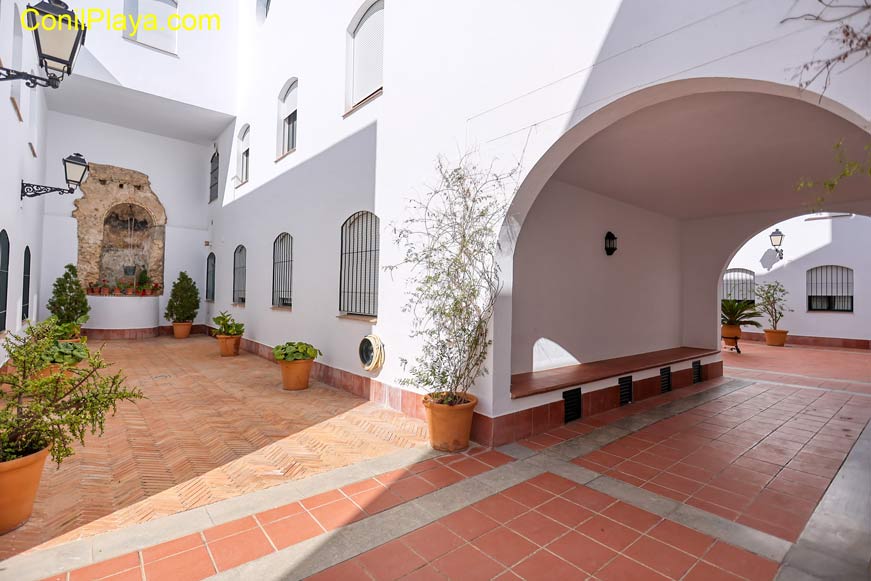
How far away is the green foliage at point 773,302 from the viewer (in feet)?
40.0

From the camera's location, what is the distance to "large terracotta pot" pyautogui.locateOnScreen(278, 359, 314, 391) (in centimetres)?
583

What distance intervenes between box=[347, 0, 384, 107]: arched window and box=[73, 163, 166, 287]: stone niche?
29.3ft

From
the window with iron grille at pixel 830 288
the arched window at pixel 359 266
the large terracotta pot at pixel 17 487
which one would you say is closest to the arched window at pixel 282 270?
the arched window at pixel 359 266

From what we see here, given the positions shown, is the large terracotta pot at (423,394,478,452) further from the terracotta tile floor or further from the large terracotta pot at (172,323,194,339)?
the large terracotta pot at (172,323,194,339)

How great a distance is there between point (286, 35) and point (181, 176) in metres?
6.50

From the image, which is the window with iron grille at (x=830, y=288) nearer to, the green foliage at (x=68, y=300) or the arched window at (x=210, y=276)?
the arched window at (x=210, y=276)

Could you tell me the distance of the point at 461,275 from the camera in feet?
12.9

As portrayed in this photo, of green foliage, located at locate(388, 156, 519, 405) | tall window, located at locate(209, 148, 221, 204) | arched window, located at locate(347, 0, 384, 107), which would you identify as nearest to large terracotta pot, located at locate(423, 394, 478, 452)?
green foliage, located at locate(388, 156, 519, 405)

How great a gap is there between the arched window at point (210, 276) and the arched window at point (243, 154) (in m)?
3.21

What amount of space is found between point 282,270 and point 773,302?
43.7ft

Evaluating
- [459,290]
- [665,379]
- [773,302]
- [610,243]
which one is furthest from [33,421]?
[773,302]

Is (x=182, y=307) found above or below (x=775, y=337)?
above

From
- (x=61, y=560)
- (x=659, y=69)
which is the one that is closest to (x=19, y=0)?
(x=61, y=560)

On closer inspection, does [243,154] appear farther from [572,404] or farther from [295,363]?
[572,404]
